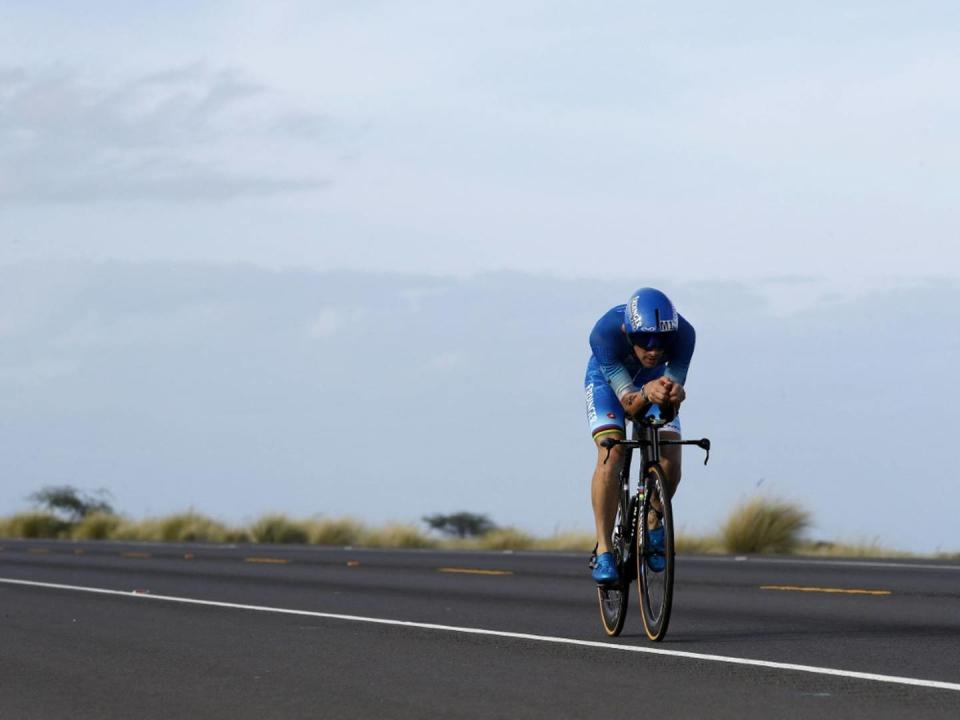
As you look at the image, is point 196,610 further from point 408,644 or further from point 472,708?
point 472,708

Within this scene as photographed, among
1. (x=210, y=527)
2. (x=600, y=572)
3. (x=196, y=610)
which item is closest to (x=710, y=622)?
(x=600, y=572)

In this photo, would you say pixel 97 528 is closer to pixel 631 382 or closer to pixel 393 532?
pixel 393 532

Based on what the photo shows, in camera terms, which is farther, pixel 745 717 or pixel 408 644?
pixel 408 644

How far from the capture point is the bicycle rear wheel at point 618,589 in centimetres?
1102

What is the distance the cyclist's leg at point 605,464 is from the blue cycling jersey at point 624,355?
172 mm

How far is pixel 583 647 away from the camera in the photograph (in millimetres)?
10797

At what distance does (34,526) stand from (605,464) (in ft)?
131

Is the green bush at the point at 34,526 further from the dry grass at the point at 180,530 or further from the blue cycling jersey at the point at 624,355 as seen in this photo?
the blue cycling jersey at the point at 624,355

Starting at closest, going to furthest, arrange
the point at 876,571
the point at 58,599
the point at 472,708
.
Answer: the point at 472,708
the point at 58,599
the point at 876,571

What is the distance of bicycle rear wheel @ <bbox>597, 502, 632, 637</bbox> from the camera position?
11.0 m

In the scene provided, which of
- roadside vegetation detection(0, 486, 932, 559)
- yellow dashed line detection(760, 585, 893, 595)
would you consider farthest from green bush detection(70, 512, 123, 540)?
yellow dashed line detection(760, 585, 893, 595)

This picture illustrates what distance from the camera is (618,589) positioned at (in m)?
11.1

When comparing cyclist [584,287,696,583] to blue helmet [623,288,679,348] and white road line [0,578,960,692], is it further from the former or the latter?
white road line [0,578,960,692]

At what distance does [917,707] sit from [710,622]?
472 cm
